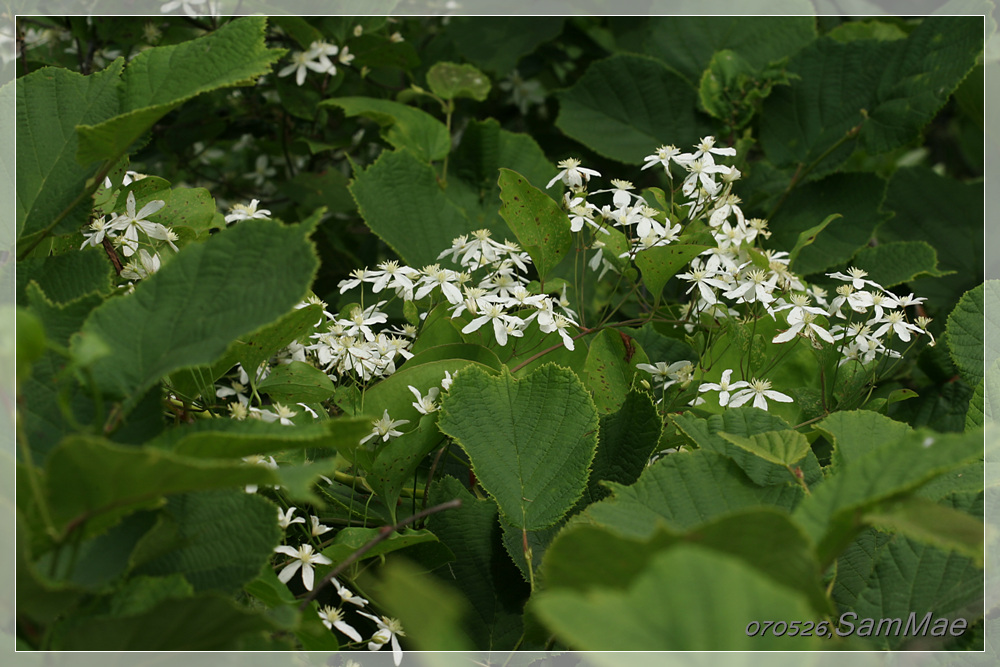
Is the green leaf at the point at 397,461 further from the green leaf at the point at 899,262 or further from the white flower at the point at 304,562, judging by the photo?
the green leaf at the point at 899,262

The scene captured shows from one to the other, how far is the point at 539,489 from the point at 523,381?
2.8 inches

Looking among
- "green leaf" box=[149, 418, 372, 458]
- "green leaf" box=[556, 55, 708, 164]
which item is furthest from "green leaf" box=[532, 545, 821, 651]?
"green leaf" box=[556, 55, 708, 164]

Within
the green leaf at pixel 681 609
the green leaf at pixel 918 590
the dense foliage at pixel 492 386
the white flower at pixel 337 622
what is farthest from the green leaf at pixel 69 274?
the green leaf at pixel 918 590

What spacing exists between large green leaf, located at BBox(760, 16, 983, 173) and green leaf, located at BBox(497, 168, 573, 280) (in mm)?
491

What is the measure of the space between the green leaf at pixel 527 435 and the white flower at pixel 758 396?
13 centimetres

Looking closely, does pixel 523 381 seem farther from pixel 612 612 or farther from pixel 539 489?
pixel 612 612

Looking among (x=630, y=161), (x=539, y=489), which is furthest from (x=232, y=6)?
(x=539, y=489)

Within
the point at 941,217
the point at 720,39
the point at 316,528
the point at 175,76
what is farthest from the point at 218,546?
the point at 941,217

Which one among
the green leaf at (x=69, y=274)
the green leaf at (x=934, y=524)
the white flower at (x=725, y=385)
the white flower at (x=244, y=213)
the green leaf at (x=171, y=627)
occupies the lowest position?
the white flower at (x=725, y=385)

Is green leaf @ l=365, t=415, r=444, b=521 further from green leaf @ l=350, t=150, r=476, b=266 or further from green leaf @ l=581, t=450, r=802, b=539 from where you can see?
green leaf @ l=350, t=150, r=476, b=266

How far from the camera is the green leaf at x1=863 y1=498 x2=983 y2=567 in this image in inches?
11.6

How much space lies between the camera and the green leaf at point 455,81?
102cm

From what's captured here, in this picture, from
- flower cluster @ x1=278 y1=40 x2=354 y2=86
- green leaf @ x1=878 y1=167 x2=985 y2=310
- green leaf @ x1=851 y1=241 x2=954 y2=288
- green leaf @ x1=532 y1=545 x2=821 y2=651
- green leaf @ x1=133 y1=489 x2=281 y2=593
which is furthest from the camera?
green leaf @ x1=878 y1=167 x2=985 y2=310

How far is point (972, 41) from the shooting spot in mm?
861
